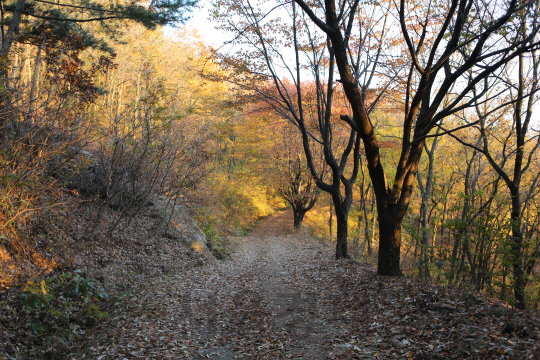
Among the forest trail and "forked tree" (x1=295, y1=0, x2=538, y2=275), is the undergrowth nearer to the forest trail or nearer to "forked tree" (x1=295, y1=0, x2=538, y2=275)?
the forest trail

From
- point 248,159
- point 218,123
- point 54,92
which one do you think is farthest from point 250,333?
point 248,159

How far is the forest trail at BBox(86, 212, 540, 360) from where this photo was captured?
3857mm

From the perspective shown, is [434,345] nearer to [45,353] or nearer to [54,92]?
[45,353]

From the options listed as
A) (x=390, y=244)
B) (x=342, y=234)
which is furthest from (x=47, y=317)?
(x=342, y=234)

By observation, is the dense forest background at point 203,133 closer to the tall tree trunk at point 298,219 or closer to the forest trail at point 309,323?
the forest trail at point 309,323

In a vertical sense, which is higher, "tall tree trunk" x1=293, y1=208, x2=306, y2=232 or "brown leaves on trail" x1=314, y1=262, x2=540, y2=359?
"brown leaves on trail" x1=314, y1=262, x2=540, y2=359

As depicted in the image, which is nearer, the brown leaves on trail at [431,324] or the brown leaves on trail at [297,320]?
the brown leaves on trail at [431,324]

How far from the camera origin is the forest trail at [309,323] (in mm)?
3857

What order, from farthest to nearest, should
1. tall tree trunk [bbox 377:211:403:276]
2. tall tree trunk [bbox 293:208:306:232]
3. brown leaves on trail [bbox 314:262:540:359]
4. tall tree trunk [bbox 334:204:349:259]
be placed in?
tall tree trunk [bbox 293:208:306:232] < tall tree trunk [bbox 334:204:349:259] < tall tree trunk [bbox 377:211:403:276] < brown leaves on trail [bbox 314:262:540:359]

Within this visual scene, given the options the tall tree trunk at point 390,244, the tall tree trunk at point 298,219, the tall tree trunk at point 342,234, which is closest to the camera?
the tall tree trunk at point 390,244

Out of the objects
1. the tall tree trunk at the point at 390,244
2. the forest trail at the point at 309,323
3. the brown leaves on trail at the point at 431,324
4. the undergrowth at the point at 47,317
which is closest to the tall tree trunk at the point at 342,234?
the forest trail at the point at 309,323

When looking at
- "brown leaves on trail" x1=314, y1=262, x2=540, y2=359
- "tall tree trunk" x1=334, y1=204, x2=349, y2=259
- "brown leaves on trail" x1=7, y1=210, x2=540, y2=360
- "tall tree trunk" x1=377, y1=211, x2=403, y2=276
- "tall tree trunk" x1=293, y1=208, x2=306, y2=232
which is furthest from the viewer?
"tall tree trunk" x1=293, y1=208, x2=306, y2=232

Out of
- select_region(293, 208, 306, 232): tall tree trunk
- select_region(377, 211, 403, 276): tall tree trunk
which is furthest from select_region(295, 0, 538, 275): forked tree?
select_region(293, 208, 306, 232): tall tree trunk

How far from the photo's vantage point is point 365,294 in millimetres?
6254
